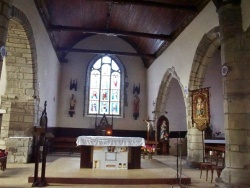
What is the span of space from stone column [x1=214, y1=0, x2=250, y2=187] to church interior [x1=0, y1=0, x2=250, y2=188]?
2cm

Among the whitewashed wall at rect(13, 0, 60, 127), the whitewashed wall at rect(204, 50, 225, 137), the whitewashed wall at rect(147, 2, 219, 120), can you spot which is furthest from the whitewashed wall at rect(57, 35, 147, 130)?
the whitewashed wall at rect(204, 50, 225, 137)

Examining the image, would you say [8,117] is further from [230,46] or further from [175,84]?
[175,84]

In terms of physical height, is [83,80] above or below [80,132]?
above

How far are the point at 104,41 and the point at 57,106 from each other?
150 inches

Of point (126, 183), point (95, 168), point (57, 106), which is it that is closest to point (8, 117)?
point (95, 168)

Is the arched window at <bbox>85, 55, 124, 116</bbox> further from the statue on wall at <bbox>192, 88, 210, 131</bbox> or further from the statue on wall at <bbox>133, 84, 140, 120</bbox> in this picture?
the statue on wall at <bbox>192, 88, 210, 131</bbox>

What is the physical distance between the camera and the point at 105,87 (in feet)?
38.8

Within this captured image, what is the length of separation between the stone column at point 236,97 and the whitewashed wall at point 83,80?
751 centimetres

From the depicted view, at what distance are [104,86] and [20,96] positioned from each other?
5593 mm

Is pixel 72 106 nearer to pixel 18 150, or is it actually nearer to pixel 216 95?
pixel 18 150

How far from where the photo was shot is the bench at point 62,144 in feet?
31.0

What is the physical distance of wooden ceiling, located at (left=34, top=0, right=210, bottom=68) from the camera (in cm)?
664

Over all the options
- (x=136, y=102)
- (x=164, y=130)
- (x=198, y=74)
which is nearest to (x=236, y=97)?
(x=198, y=74)

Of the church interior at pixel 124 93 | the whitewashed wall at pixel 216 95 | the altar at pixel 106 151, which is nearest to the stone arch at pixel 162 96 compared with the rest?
the church interior at pixel 124 93
